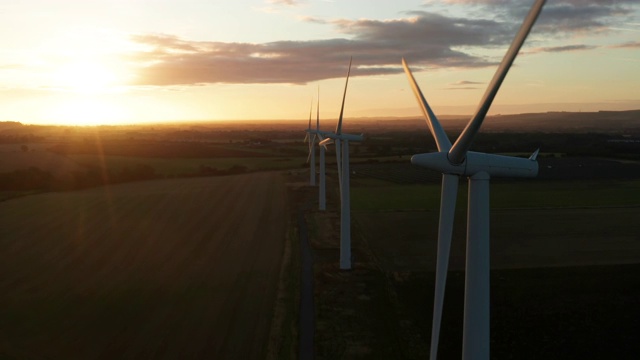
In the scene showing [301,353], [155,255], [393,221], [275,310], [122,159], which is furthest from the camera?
[122,159]

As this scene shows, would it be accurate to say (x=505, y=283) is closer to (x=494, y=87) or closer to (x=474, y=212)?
(x=474, y=212)

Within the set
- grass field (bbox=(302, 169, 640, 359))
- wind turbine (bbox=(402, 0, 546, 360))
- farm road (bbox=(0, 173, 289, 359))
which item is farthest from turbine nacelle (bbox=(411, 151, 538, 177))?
farm road (bbox=(0, 173, 289, 359))

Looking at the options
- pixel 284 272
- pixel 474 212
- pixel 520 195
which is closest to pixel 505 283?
pixel 284 272

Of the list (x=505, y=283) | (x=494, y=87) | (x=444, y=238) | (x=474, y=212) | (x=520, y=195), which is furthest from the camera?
(x=520, y=195)

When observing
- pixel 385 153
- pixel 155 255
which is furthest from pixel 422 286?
pixel 385 153

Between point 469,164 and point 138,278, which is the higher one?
point 469,164

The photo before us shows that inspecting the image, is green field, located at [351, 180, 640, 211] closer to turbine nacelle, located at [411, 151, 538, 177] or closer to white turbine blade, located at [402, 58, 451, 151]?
white turbine blade, located at [402, 58, 451, 151]

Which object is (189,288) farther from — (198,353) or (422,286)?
(422,286)

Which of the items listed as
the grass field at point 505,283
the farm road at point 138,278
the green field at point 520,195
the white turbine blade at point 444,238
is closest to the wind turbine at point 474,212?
the white turbine blade at point 444,238
